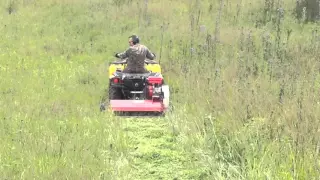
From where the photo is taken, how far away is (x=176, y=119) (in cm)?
725

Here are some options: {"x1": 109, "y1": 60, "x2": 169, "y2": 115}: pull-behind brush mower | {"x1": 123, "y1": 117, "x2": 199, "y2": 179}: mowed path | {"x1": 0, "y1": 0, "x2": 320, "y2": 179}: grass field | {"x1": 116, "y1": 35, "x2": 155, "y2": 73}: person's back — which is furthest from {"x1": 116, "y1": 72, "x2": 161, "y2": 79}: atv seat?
{"x1": 123, "y1": 117, "x2": 199, "y2": 179}: mowed path

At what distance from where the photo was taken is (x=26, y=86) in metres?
9.11

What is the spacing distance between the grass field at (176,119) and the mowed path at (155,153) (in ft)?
0.04

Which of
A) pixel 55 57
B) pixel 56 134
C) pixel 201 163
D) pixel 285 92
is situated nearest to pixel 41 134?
pixel 56 134

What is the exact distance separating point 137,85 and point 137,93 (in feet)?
0.46

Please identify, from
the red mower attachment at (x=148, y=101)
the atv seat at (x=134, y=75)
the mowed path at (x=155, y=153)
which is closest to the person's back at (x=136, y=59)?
the atv seat at (x=134, y=75)

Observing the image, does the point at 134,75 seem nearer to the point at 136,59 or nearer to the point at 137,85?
the point at 137,85

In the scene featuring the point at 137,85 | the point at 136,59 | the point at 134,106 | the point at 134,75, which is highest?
the point at 136,59

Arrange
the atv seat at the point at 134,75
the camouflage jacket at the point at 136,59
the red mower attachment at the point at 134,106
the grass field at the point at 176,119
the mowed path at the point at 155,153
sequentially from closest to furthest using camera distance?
the grass field at the point at 176,119 → the mowed path at the point at 155,153 → the red mower attachment at the point at 134,106 → the atv seat at the point at 134,75 → the camouflage jacket at the point at 136,59

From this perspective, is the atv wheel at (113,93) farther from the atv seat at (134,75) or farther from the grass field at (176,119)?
the grass field at (176,119)

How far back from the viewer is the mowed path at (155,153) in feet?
17.8

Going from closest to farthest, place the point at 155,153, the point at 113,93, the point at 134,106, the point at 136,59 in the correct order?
the point at 155,153 → the point at 134,106 → the point at 113,93 → the point at 136,59

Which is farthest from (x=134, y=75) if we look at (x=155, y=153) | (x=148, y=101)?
(x=155, y=153)

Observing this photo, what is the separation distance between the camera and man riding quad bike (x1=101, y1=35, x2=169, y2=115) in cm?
828
